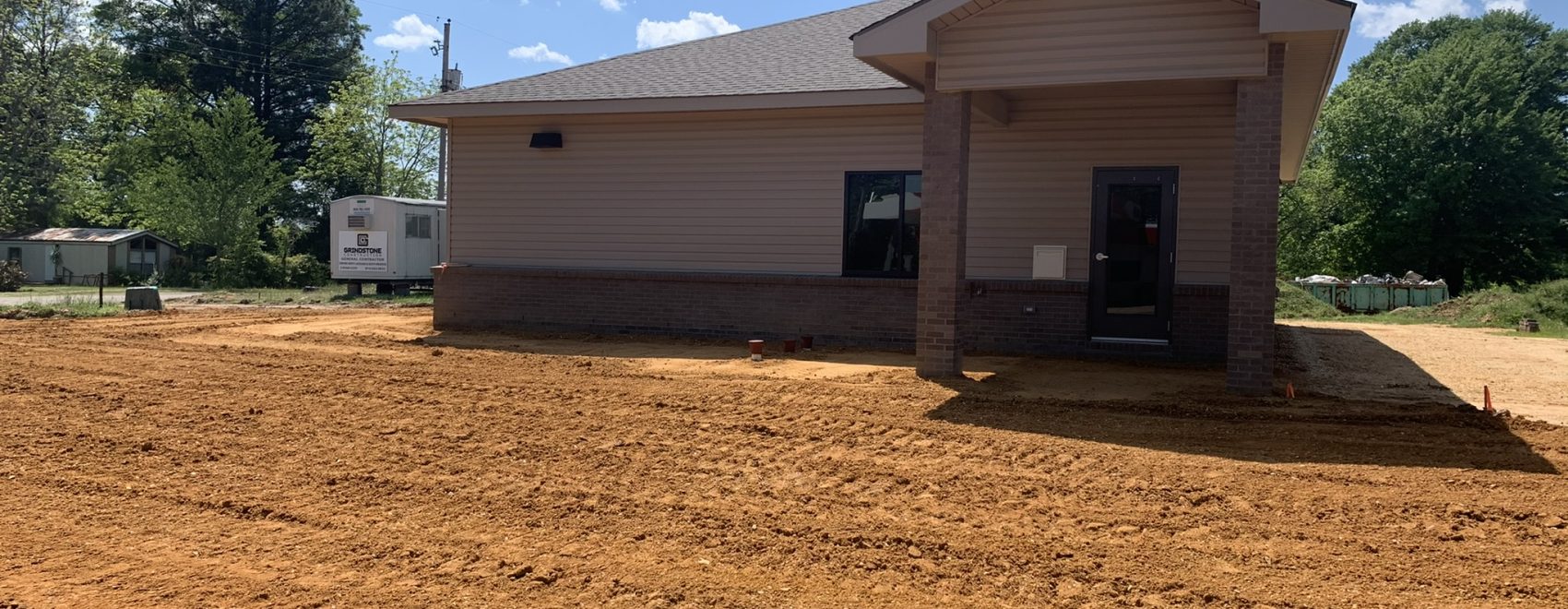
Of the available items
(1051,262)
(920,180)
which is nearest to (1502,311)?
(1051,262)

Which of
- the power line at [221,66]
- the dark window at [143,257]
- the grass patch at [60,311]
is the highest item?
the power line at [221,66]

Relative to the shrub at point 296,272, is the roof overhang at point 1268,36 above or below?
above

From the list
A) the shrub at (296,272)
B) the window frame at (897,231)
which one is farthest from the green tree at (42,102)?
the window frame at (897,231)

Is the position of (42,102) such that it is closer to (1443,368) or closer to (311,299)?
(311,299)

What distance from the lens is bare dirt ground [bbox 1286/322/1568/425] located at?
843cm

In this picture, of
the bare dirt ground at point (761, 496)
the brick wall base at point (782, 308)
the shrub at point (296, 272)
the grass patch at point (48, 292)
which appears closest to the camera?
the bare dirt ground at point (761, 496)

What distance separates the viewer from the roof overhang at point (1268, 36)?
7578 mm

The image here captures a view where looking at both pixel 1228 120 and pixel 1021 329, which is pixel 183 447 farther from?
pixel 1228 120

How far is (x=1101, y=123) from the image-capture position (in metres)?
11.1

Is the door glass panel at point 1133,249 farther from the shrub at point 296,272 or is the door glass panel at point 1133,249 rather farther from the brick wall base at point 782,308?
the shrub at point 296,272

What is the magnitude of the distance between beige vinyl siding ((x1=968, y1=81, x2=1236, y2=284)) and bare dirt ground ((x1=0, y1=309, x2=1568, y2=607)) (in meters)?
2.49

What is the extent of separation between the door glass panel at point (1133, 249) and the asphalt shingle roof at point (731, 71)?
2.79 meters

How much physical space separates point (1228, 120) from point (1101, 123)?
127cm

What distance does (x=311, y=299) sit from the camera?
24.0 m
